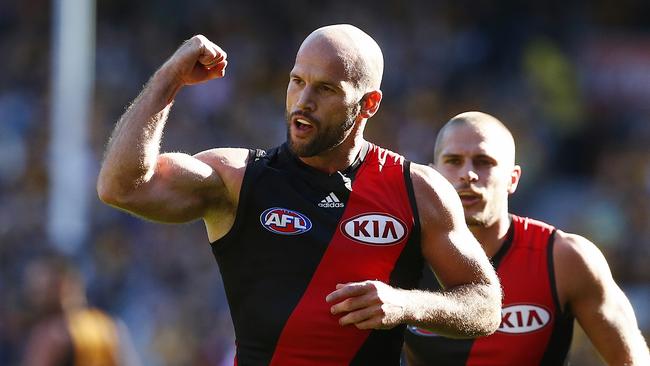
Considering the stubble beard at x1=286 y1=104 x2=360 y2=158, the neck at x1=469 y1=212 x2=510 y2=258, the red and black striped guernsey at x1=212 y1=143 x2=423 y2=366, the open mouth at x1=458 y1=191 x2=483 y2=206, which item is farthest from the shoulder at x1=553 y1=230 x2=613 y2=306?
the stubble beard at x1=286 y1=104 x2=360 y2=158

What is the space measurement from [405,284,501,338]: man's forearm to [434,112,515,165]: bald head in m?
1.55

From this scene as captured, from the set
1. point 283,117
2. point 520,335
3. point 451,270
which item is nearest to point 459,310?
point 451,270

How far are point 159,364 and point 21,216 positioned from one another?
3647 millimetres

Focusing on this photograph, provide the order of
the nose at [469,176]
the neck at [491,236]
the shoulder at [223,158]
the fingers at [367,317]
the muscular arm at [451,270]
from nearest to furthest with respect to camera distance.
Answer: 1. the fingers at [367,317]
2. the muscular arm at [451,270]
3. the shoulder at [223,158]
4. the nose at [469,176]
5. the neck at [491,236]

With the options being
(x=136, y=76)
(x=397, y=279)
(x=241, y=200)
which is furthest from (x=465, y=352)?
(x=136, y=76)

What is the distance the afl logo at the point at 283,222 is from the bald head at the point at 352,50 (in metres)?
0.65

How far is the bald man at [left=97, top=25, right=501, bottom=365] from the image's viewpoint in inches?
215

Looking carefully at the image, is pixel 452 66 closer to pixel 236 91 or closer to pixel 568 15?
pixel 568 15

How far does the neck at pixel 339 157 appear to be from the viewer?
5836 millimetres

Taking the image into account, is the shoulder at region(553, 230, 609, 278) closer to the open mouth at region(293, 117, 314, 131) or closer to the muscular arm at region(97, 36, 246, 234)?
the open mouth at region(293, 117, 314, 131)

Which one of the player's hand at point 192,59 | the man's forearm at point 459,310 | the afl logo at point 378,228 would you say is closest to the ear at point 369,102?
the afl logo at point 378,228

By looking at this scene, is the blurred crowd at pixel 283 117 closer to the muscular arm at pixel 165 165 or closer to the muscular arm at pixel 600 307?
the muscular arm at pixel 600 307

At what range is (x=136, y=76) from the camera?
66.5 feet

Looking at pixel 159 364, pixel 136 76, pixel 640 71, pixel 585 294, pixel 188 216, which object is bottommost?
pixel 159 364
